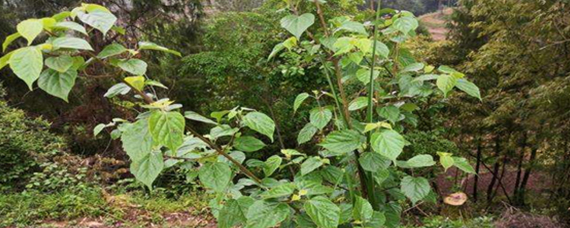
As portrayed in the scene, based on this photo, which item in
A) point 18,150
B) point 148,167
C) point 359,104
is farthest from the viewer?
point 18,150

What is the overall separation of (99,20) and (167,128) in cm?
23

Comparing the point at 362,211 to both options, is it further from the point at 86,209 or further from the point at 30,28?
the point at 86,209

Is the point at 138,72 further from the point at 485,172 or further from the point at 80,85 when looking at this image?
the point at 485,172

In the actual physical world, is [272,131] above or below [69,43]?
below

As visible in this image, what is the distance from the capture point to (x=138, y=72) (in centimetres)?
73

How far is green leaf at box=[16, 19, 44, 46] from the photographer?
23.2 inches

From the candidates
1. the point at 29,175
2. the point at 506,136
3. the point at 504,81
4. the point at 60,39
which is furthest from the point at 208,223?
the point at 506,136

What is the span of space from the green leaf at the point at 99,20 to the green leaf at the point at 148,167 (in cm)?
23

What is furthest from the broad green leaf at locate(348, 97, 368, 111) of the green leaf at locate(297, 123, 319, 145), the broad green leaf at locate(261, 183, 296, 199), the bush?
A: the bush

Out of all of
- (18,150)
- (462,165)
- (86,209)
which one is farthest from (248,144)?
(18,150)

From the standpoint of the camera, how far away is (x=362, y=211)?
0.83 meters

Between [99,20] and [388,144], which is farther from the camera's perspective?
[388,144]

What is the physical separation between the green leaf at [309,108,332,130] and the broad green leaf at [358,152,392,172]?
15 cm

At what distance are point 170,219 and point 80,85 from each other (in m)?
4.57
